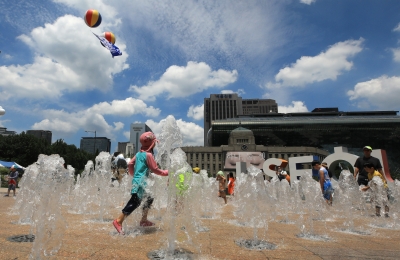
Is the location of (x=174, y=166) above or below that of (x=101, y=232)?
above

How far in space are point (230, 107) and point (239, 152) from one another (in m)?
82.3

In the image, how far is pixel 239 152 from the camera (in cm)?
7125

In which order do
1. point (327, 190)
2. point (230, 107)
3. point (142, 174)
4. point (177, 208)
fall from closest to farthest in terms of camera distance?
1. point (177, 208)
2. point (142, 174)
3. point (327, 190)
4. point (230, 107)

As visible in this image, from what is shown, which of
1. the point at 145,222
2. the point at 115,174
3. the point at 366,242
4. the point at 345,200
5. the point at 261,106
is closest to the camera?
the point at 366,242

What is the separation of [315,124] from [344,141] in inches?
388

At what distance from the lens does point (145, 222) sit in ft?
14.9

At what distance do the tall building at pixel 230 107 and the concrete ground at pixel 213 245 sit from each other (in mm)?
143936

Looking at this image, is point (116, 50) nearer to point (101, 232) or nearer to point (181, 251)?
point (101, 232)

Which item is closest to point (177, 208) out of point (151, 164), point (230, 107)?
point (151, 164)

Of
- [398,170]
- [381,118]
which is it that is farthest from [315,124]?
[398,170]

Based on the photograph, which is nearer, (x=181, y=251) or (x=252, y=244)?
(x=181, y=251)

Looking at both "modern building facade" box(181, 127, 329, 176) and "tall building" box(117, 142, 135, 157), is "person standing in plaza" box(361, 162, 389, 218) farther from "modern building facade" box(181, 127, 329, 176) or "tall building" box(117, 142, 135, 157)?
"modern building facade" box(181, 127, 329, 176)

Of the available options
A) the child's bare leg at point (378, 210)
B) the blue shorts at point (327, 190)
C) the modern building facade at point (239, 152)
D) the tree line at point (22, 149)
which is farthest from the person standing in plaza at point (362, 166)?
the modern building facade at point (239, 152)

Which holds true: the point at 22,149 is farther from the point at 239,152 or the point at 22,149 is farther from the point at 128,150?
the point at 128,150
